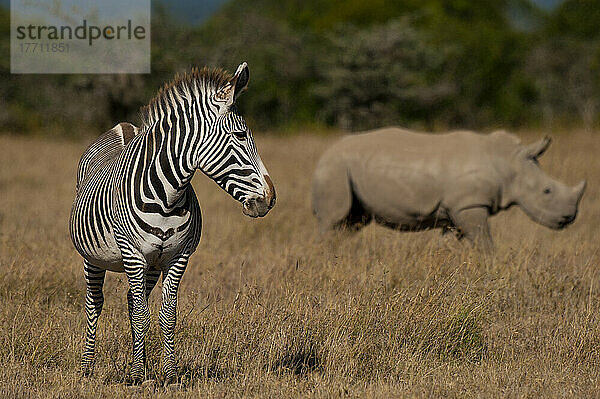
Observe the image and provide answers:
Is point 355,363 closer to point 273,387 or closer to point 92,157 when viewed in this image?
point 273,387

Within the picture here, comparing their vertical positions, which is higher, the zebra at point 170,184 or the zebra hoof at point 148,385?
the zebra at point 170,184

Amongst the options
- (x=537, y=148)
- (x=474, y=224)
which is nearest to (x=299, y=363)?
(x=474, y=224)

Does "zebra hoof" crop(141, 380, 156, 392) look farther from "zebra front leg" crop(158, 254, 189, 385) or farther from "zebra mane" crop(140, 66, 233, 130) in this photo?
"zebra mane" crop(140, 66, 233, 130)

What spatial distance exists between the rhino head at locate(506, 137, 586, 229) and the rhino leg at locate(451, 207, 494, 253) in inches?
19.7

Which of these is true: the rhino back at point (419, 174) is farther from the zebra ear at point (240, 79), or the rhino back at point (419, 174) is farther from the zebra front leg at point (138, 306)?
the zebra ear at point (240, 79)

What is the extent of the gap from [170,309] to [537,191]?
17.0 feet

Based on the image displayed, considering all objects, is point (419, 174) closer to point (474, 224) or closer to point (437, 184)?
point (437, 184)

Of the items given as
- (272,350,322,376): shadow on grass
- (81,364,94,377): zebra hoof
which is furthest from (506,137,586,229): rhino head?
(81,364,94,377): zebra hoof

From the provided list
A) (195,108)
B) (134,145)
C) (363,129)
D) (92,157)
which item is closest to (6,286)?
(92,157)

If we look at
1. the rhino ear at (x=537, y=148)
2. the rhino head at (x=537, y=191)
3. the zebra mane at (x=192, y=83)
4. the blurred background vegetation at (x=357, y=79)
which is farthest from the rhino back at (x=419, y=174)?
the blurred background vegetation at (x=357, y=79)

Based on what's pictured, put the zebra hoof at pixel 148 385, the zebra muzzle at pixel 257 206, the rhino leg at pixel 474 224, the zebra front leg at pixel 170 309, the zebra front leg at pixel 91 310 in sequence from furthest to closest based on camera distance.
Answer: the rhino leg at pixel 474 224 → the zebra front leg at pixel 91 310 → the zebra hoof at pixel 148 385 → the zebra front leg at pixel 170 309 → the zebra muzzle at pixel 257 206

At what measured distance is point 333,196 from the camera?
8.70m

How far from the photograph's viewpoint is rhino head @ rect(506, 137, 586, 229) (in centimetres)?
847

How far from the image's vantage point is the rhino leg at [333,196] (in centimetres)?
866
